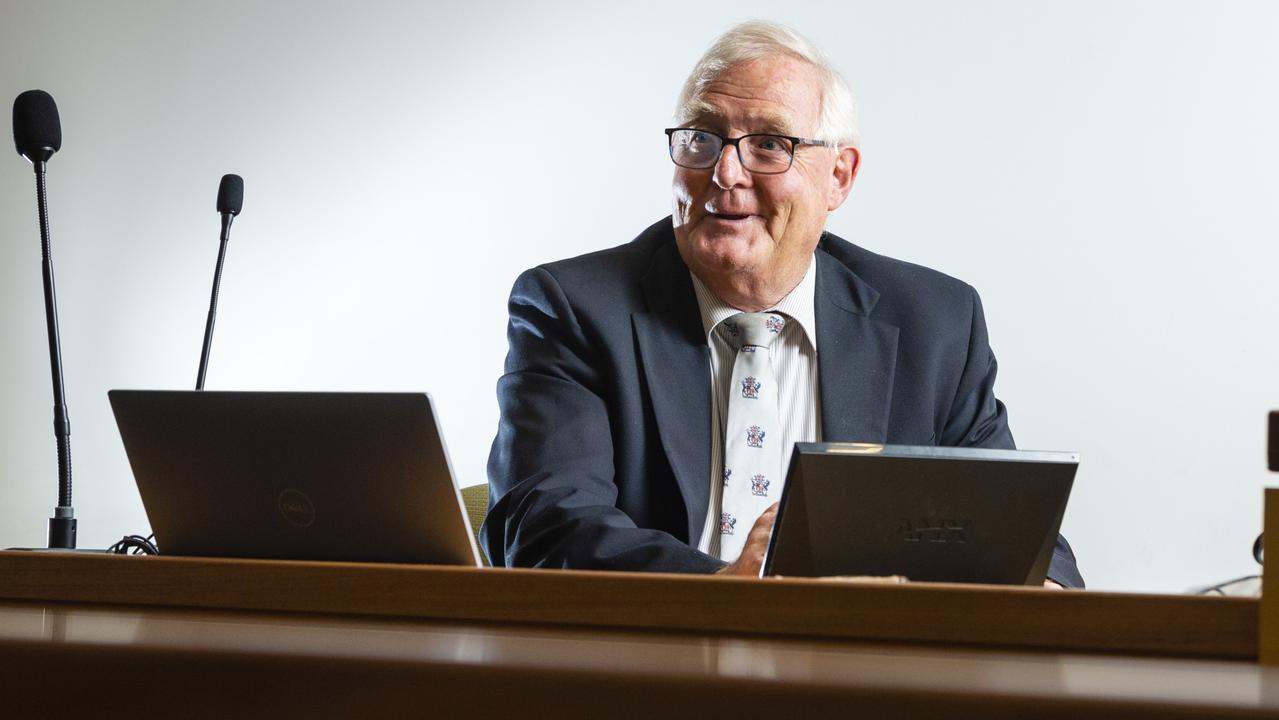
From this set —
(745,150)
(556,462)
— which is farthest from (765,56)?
(556,462)

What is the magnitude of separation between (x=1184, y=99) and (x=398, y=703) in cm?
243

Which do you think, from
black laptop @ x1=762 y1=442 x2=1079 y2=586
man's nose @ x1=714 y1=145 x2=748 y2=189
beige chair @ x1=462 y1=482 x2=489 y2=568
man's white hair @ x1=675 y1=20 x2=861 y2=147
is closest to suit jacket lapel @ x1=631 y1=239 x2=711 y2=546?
man's nose @ x1=714 y1=145 x2=748 y2=189

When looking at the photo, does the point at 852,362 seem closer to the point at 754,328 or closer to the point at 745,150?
the point at 754,328

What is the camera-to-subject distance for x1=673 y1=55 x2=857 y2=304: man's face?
1860 millimetres

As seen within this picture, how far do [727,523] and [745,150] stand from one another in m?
0.59

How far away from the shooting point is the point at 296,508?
98 cm

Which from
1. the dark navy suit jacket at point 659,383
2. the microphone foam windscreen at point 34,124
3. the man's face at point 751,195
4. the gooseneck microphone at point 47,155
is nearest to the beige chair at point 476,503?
the dark navy suit jacket at point 659,383

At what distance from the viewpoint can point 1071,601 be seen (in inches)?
23.6

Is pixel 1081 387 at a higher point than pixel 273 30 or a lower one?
lower

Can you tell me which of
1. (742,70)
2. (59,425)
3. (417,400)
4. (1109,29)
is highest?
(1109,29)

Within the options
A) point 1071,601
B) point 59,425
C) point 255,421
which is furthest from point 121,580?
point 59,425

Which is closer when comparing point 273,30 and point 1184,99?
point 1184,99

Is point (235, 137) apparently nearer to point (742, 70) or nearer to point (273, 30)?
point (273, 30)

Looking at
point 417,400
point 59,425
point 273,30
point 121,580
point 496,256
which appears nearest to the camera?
point 121,580
